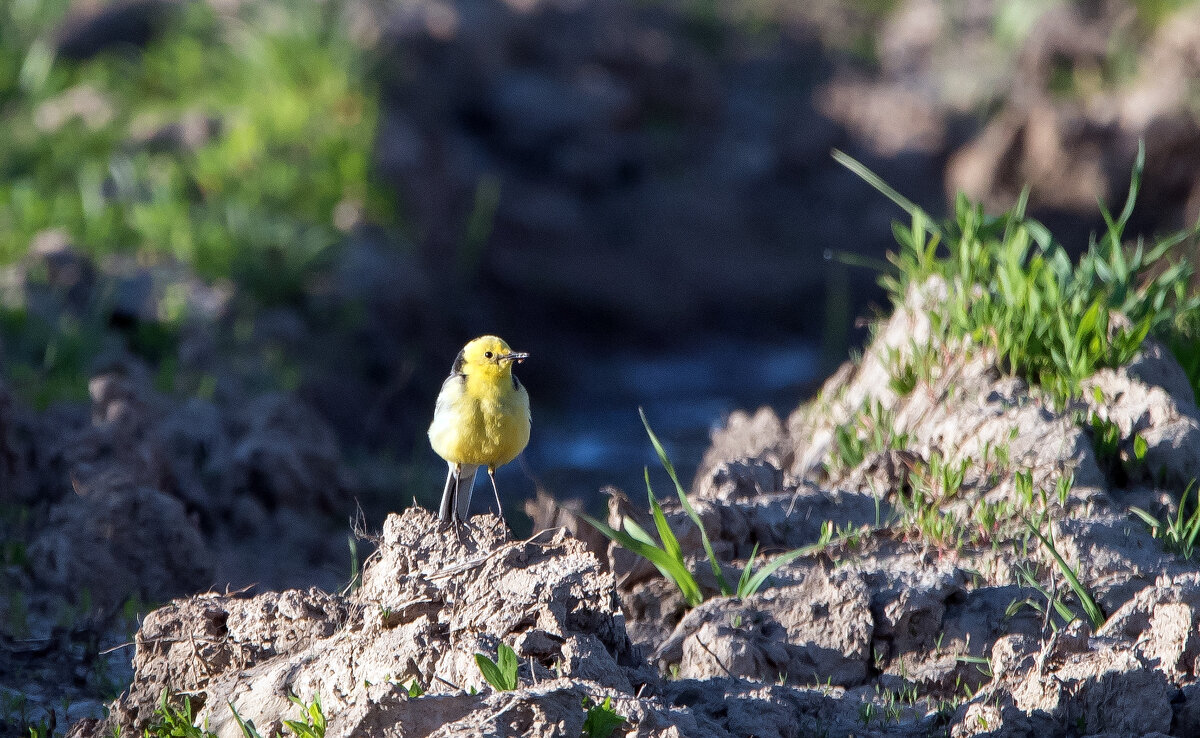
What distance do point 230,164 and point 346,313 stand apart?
143 cm

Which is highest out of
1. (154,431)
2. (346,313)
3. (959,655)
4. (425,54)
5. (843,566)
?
(425,54)

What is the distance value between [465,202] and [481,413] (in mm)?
6585

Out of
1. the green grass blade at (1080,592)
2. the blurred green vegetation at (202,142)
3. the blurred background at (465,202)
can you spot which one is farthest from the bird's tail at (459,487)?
the blurred green vegetation at (202,142)

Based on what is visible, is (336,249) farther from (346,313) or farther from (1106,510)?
(1106,510)

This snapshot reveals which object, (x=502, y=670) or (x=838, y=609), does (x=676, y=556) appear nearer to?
(x=838, y=609)

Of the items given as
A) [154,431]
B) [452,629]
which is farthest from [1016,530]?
[154,431]

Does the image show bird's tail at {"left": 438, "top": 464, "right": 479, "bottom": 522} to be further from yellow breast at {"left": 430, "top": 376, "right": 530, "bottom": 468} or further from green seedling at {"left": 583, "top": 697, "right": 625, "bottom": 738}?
green seedling at {"left": 583, "top": 697, "right": 625, "bottom": 738}

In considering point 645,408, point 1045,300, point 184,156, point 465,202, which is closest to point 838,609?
point 1045,300

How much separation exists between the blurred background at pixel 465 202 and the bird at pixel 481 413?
1689mm

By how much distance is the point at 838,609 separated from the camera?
12.5 ft

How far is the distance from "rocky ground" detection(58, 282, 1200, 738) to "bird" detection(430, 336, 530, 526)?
0.45 m

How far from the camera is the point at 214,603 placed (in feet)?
11.7

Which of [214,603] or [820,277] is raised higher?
[820,277]

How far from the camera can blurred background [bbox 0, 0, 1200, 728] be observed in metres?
6.59
